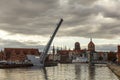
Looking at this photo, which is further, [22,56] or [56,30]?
[22,56]

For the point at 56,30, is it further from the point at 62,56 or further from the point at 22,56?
the point at 62,56

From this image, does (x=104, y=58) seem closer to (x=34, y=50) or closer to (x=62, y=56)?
(x=62, y=56)

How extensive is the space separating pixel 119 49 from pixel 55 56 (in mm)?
91994

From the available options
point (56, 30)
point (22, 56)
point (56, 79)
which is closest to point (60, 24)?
point (56, 30)

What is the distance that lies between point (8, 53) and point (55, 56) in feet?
216

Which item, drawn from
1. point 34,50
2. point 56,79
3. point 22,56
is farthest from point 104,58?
point 56,79

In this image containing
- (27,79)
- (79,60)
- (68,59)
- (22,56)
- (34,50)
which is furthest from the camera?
(68,59)

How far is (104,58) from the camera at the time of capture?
639 feet

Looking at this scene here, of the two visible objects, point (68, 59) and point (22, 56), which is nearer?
point (22, 56)

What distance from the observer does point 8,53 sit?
135 metres

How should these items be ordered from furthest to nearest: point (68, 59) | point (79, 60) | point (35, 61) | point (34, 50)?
point (68, 59) < point (79, 60) < point (34, 50) < point (35, 61)

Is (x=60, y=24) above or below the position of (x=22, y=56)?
above

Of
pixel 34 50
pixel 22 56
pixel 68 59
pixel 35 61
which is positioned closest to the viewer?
pixel 35 61

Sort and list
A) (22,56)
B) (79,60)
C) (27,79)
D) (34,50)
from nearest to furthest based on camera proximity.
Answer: (27,79)
(22,56)
(34,50)
(79,60)
